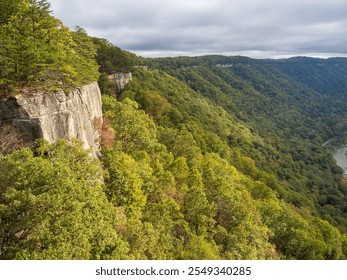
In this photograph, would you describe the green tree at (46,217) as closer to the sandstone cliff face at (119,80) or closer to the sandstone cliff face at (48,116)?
the sandstone cliff face at (48,116)

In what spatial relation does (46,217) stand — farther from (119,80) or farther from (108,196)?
(119,80)

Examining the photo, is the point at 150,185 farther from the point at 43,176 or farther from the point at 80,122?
the point at 43,176

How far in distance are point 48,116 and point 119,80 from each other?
64778 mm

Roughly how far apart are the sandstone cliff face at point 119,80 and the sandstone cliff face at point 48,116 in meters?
53.6

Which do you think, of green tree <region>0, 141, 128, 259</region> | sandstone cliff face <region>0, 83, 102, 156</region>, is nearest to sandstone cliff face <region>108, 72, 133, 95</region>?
sandstone cliff face <region>0, 83, 102, 156</region>

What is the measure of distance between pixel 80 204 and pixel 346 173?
650 feet

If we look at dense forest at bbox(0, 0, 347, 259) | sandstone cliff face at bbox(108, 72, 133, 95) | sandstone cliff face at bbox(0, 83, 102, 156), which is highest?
sandstone cliff face at bbox(108, 72, 133, 95)

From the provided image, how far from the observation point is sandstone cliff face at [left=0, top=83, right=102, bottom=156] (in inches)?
1027

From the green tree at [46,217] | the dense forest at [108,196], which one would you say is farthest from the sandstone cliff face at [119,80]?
the green tree at [46,217]

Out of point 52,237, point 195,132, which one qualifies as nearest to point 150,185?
point 52,237

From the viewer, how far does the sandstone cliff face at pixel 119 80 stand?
8738 cm

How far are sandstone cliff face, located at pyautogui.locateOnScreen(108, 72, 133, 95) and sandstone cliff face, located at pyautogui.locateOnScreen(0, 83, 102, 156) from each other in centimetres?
5364

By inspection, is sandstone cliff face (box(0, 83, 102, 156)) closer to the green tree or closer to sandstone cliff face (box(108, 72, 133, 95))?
the green tree

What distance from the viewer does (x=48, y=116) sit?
27.6m
